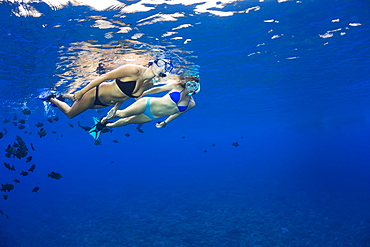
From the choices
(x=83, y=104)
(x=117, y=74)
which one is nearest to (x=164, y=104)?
(x=117, y=74)

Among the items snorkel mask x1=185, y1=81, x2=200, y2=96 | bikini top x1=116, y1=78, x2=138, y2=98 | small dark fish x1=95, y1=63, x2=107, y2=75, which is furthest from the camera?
small dark fish x1=95, y1=63, x2=107, y2=75

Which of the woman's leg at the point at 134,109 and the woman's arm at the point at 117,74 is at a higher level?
the woman's arm at the point at 117,74


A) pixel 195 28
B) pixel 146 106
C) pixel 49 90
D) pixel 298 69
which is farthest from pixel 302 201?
pixel 49 90

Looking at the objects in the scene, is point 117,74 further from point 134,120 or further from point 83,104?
point 134,120

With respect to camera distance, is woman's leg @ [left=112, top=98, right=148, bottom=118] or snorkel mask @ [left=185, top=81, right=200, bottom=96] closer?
snorkel mask @ [left=185, top=81, right=200, bottom=96]

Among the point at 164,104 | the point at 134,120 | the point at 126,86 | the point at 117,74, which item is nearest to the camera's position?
the point at 117,74

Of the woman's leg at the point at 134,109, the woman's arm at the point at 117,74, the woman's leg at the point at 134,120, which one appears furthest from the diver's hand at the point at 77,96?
the woman's leg at the point at 134,120

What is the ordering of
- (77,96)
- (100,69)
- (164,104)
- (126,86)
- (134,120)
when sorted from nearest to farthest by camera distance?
(126,86) < (77,96) < (164,104) < (134,120) < (100,69)

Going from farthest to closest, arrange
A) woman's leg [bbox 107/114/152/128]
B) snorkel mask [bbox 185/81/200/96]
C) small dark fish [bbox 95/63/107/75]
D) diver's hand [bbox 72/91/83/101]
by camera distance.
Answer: small dark fish [bbox 95/63/107/75]
woman's leg [bbox 107/114/152/128]
diver's hand [bbox 72/91/83/101]
snorkel mask [bbox 185/81/200/96]

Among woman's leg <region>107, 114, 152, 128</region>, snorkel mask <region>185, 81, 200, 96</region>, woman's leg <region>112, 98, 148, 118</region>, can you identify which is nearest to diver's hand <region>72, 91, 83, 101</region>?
woman's leg <region>112, 98, 148, 118</region>

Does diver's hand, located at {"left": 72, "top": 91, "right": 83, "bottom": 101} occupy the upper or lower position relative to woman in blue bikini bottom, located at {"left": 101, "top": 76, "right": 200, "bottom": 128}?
upper

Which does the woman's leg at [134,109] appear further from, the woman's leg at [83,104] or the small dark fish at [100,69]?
the small dark fish at [100,69]

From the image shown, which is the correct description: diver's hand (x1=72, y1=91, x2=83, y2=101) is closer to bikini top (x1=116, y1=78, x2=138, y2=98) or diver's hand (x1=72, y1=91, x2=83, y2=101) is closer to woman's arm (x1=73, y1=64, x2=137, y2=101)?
woman's arm (x1=73, y1=64, x2=137, y2=101)

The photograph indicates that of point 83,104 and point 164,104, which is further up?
point 83,104
